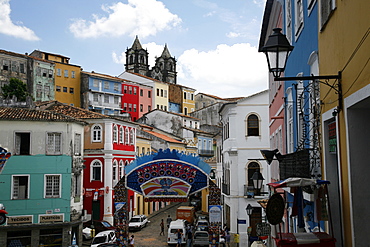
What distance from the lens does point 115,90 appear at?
247 ft

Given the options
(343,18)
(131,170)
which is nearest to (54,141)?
(131,170)

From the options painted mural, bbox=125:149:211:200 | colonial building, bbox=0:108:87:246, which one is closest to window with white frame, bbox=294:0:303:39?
painted mural, bbox=125:149:211:200

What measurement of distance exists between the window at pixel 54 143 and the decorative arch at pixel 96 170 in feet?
26.6

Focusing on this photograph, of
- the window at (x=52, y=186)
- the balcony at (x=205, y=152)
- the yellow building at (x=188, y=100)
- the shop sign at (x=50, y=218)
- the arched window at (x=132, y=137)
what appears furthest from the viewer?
the yellow building at (x=188, y=100)

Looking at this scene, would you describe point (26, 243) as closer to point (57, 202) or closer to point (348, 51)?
point (57, 202)

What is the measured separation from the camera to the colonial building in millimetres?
29297

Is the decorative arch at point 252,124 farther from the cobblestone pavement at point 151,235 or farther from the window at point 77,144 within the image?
the window at point 77,144

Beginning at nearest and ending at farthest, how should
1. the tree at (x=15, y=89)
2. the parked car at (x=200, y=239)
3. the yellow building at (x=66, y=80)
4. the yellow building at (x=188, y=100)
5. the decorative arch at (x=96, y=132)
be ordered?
the parked car at (x=200, y=239) → the decorative arch at (x=96, y=132) → the tree at (x=15, y=89) → the yellow building at (x=66, y=80) → the yellow building at (x=188, y=100)

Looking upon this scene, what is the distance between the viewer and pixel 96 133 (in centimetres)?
3944

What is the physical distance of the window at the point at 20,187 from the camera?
29.6 metres

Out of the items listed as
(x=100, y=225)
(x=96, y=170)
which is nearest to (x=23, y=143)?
(x=100, y=225)

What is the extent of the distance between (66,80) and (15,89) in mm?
10320

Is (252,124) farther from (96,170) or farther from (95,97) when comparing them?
(95,97)

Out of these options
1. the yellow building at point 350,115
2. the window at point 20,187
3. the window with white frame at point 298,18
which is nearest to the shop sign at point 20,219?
the window at point 20,187
